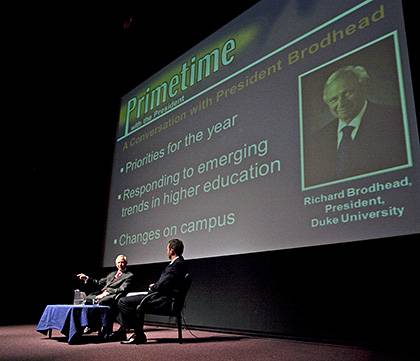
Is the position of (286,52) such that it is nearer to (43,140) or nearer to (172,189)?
(172,189)

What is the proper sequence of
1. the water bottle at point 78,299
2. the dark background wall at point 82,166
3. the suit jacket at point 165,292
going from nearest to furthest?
the suit jacket at point 165,292 < the water bottle at point 78,299 < the dark background wall at point 82,166

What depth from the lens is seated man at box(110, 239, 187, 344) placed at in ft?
10.8

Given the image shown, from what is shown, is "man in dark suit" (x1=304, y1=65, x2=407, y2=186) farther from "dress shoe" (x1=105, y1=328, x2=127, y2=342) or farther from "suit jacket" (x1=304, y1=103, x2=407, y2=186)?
"dress shoe" (x1=105, y1=328, x2=127, y2=342)

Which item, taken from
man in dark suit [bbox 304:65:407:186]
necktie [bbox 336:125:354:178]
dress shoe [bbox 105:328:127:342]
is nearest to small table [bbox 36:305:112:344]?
dress shoe [bbox 105:328:127:342]

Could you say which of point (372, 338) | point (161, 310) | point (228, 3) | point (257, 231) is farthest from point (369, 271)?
point (228, 3)

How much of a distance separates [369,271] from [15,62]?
18.3 feet

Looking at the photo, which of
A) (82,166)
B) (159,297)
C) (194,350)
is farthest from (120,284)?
(82,166)

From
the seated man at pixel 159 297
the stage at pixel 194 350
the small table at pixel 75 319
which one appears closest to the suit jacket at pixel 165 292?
the seated man at pixel 159 297

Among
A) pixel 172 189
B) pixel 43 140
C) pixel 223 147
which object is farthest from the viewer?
pixel 43 140

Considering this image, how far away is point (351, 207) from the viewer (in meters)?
3.02

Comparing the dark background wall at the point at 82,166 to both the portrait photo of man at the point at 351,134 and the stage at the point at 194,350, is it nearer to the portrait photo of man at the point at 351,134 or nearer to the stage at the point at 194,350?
the stage at the point at 194,350

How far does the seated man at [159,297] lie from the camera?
330 cm

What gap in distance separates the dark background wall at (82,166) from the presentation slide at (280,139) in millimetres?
342

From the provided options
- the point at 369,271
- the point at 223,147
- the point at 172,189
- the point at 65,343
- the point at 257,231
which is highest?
the point at 223,147
